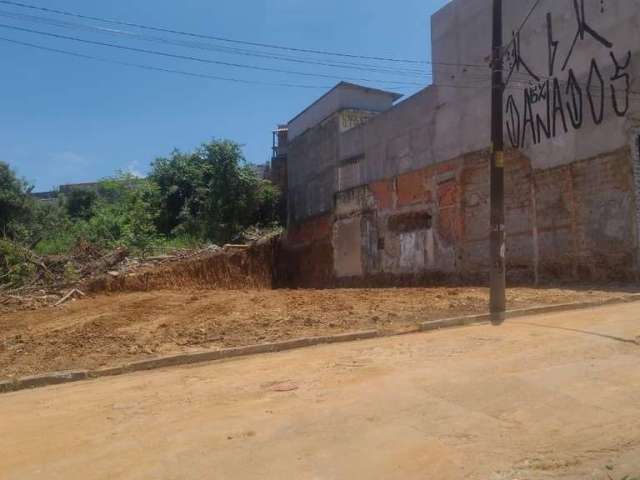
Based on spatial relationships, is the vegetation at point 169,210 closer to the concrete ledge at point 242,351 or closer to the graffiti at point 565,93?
the graffiti at point 565,93

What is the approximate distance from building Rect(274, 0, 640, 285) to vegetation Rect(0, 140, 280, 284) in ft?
11.0

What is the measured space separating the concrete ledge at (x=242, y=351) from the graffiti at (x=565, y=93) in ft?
18.1

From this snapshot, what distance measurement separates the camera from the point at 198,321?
459 inches

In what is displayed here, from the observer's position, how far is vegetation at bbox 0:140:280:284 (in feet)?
87.6

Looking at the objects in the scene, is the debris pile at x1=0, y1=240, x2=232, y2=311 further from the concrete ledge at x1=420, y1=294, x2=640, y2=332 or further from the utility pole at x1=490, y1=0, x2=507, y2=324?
the utility pole at x1=490, y1=0, x2=507, y2=324

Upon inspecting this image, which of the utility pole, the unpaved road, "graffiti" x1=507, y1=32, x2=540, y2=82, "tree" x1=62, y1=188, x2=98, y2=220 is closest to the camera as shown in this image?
the unpaved road

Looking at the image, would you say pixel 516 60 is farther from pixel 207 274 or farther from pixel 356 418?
pixel 356 418

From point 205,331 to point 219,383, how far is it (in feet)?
11.4

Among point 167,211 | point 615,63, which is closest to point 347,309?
point 615,63

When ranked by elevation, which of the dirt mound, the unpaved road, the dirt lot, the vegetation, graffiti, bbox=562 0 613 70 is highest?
graffiti, bbox=562 0 613 70

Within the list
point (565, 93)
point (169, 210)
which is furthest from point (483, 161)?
point (169, 210)

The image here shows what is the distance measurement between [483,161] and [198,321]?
36.2 ft

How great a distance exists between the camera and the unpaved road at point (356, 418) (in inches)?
173

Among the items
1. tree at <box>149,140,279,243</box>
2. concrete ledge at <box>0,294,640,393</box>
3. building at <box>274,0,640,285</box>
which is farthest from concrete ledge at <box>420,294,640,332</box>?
tree at <box>149,140,279,243</box>
